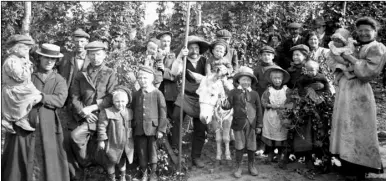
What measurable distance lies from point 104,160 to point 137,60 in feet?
7.51

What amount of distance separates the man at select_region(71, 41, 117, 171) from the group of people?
1cm

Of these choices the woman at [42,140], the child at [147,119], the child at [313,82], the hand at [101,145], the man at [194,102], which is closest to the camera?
the woman at [42,140]

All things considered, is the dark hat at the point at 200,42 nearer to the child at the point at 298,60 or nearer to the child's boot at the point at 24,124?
the child at the point at 298,60

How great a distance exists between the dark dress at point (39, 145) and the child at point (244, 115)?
2.48m

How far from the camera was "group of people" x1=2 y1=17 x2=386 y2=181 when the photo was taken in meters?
4.46

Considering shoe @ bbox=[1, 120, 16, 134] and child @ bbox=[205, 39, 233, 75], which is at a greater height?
child @ bbox=[205, 39, 233, 75]

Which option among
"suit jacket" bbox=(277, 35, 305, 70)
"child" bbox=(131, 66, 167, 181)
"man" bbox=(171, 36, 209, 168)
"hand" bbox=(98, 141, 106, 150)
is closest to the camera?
"hand" bbox=(98, 141, 106, 150)

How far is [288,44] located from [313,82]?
190 cm

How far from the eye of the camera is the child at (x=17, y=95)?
4.31 meters

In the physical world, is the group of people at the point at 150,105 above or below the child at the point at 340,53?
below

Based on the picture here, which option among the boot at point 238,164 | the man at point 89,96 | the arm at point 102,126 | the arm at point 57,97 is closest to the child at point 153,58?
the man at point 89,96

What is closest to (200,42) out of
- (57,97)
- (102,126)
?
(102,126)

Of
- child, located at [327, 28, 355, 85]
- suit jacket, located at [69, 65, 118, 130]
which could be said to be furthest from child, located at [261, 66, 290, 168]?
suit jacket, located at [69, 65, 118, 130]

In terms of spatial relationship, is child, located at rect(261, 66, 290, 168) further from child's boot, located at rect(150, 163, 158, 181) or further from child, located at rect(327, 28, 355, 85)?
child's boot, located at rect(150, 163, 158, 181)
